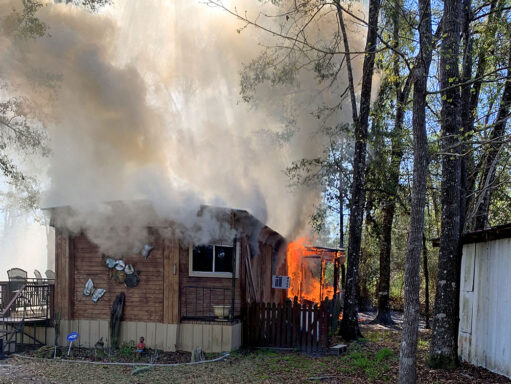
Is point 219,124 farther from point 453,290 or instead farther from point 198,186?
point 453,290

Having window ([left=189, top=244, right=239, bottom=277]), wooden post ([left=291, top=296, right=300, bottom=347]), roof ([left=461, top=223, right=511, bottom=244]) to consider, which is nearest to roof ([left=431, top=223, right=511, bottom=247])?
roof ([left=461, top=223, right=511, bottom=244])

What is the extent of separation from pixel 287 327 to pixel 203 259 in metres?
2.54

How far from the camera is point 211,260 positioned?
430 inches

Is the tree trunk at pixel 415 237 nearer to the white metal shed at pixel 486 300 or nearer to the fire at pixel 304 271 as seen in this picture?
the white metal shed at pixel 486 300

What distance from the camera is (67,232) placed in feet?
35.9

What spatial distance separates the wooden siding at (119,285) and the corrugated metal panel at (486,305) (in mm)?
6350

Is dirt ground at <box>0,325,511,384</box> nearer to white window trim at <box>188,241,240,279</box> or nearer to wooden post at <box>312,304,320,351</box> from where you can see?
wooden post at <box>312,304,320,351</box>

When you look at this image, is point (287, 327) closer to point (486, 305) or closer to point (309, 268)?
point (486, 305)

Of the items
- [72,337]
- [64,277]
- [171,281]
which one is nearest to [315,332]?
[171,281]

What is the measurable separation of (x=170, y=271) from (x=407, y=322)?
571 cm

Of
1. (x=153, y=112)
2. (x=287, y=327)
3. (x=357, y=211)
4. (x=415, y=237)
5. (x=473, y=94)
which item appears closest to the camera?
(x=415, y=237)

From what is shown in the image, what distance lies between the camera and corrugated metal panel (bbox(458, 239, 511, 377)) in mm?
7582

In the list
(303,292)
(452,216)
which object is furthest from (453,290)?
(303,292)

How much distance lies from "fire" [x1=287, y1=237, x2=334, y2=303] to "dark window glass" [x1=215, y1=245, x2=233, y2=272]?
18.4 ft
